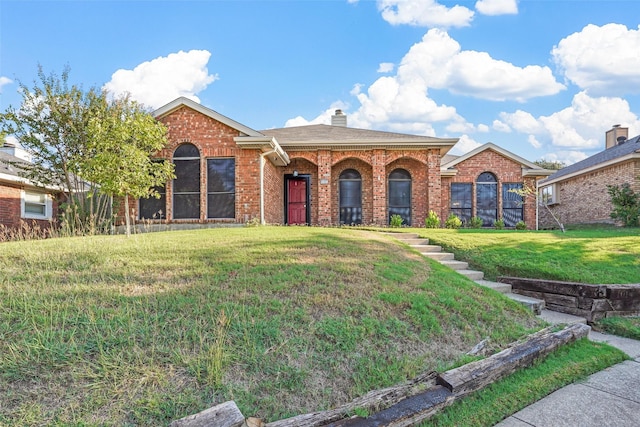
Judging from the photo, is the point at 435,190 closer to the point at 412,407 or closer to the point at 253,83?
the point at 253,83

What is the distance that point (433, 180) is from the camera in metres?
13.7

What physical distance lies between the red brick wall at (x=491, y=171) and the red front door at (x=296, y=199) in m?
6.73

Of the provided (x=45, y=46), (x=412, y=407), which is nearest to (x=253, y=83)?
(x=45, y=46)

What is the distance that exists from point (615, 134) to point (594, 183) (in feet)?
20.9

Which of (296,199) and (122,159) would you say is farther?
(296,199)

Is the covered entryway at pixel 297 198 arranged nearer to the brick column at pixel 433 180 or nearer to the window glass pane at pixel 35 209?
the brick column at pixel 433 180

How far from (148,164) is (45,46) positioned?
5747mm

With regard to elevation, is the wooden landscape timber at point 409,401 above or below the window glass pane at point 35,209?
below

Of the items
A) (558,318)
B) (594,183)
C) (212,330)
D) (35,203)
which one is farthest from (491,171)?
(35,203)

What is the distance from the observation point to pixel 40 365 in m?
2.46

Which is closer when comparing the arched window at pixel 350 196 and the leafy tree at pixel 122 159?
the leafy tree at pixel 122 159

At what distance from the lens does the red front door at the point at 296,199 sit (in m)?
14.4

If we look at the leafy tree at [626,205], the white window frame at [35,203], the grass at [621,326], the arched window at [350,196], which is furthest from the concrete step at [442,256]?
the white window frame at [35,203]

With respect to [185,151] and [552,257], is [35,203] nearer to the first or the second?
[185,151]
